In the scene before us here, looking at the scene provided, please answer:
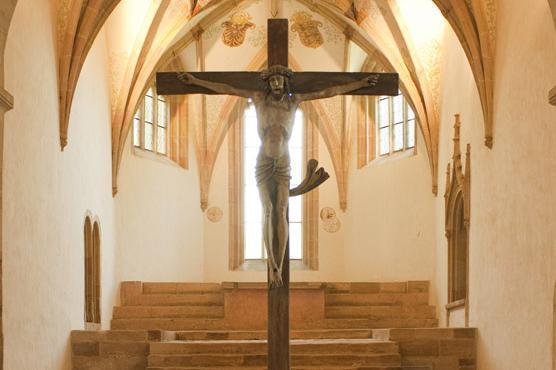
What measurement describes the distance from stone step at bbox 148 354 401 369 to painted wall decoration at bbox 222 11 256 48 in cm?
982

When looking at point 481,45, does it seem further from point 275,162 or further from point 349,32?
point 275,162

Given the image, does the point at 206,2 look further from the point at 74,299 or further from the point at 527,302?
the point at 527,302

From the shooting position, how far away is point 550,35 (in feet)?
40.2

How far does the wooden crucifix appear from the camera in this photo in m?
8.92

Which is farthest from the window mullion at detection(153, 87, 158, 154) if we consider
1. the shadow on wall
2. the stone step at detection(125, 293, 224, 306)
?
the shadow on wall

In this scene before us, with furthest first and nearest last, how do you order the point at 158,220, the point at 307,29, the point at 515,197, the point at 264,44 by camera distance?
the point at 264,44 < the point at 307,29 < the point at 158,220 < the point at 515,197

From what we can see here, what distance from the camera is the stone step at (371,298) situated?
20656 mm

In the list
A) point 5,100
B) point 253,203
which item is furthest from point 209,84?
point 253,203

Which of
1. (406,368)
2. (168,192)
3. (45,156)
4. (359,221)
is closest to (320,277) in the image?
→ (359,221)

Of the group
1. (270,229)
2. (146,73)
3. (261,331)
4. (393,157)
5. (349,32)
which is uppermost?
(349,32)

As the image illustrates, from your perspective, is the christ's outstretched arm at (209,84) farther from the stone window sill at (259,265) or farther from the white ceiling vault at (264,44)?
the stone window sill at (259,265)

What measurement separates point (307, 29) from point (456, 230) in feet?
22.4

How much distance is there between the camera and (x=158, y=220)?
22828 millimetres

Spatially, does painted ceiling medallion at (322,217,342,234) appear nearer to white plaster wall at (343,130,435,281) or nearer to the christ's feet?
white plaster wall at (343,130,435,281)
